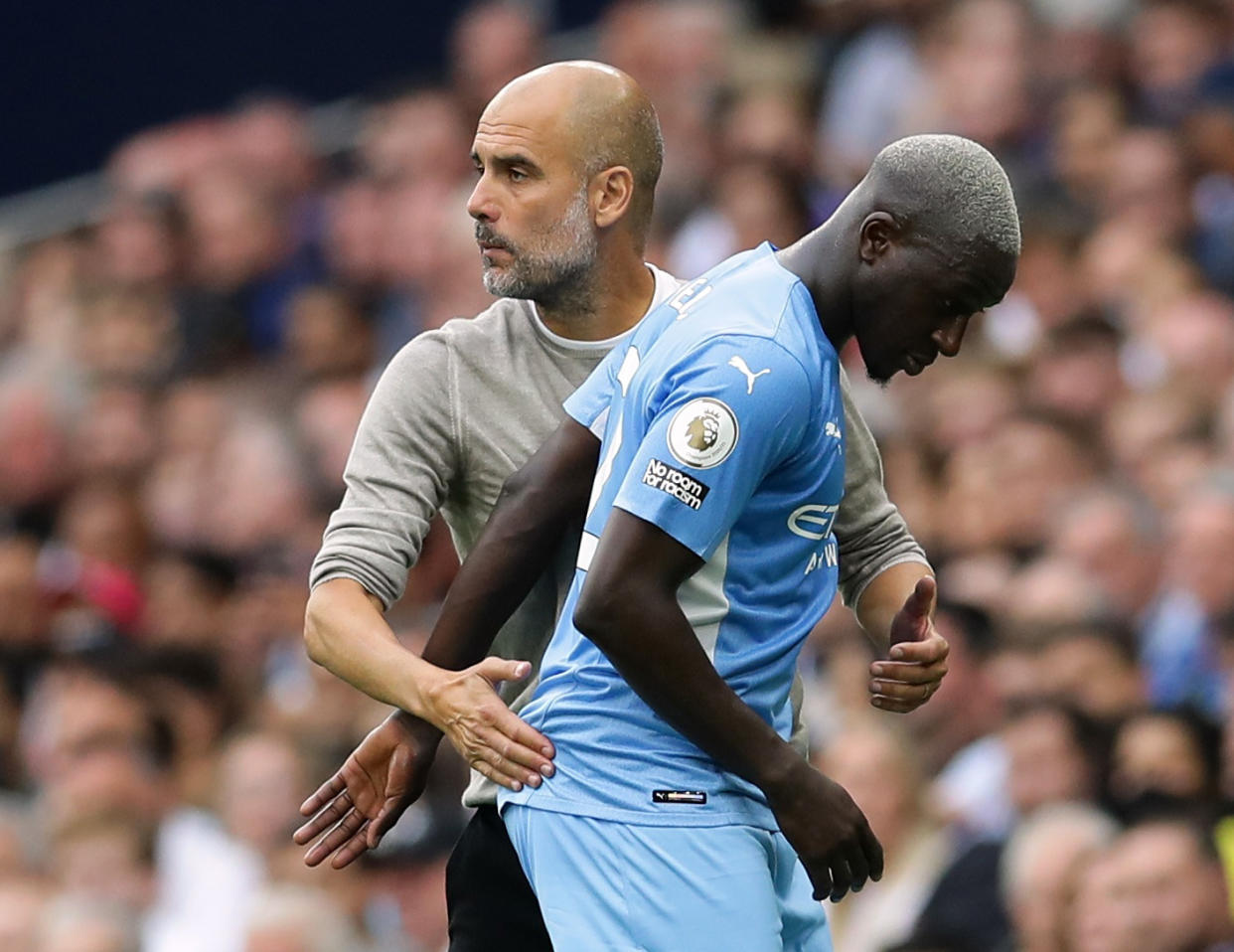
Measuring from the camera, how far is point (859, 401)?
7.43 metres

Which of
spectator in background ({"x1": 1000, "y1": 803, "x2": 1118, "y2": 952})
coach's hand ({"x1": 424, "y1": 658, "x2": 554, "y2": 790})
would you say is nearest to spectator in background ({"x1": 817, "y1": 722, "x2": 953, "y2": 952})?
spectator in background ({"x1": 1000, "y1": 803, "x2": 1118, "y2": 952})

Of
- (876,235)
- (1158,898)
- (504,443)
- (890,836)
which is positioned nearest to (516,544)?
(504,443)

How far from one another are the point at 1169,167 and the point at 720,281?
4.61 m

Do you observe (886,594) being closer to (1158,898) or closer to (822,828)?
(822,828)

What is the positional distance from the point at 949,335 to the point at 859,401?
4.23 m

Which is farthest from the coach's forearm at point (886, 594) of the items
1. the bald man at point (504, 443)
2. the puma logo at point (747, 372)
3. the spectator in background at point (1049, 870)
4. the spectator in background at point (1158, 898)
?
the spectator in background at point (1049, 870)

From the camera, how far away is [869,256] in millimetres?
3197

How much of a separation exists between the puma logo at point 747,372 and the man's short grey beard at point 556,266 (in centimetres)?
69

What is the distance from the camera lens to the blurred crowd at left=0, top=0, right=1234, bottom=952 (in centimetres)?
575

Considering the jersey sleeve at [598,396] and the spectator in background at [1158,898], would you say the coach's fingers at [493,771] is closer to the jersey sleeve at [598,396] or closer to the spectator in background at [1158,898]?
the jersey sleeve at [598,396]

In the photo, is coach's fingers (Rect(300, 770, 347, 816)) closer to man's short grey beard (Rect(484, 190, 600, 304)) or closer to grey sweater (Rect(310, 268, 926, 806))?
grey sweater (Rect(310, 268, 926, 806))

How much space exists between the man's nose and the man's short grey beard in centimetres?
69

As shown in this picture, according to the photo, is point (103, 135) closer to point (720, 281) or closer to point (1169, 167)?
point (1169, 167)

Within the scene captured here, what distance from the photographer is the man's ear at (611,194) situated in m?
3.70
